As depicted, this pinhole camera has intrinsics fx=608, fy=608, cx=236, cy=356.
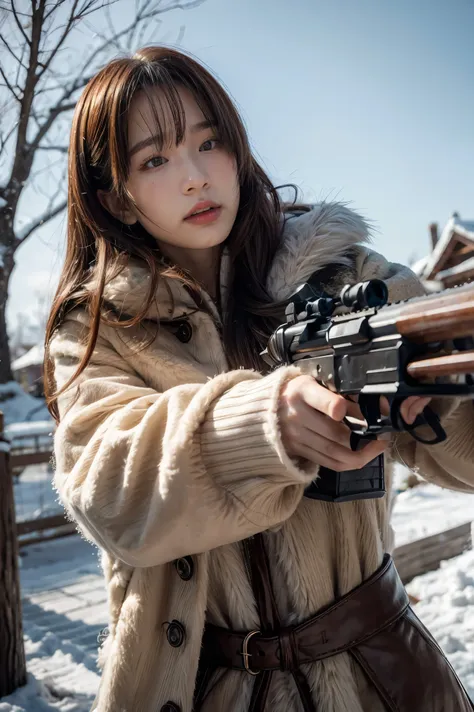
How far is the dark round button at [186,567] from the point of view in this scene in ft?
4.88

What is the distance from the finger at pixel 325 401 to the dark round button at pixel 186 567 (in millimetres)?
561

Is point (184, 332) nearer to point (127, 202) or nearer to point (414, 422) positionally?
point (127, 202)

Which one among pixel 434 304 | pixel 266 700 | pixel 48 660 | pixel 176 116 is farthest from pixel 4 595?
pixel 434 304

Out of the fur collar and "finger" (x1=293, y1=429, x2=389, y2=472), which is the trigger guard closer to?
"finger" (x1=293, y1=429, x2=389, y2=472)

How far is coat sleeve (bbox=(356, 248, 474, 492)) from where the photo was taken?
1.48 meters

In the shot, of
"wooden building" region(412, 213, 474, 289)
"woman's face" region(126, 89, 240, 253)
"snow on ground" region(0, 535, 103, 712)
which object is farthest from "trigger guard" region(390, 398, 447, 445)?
"wooden building" region(412, 213, 474, 289)

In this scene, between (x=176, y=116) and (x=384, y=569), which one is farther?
(x=176, y=116)

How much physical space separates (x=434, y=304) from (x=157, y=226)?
3.36ft

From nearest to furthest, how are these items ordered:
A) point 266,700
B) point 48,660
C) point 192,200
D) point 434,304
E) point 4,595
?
1. point 434,304
2. point 266,700
3. point 192,200
4. point 4,595
5. point 48,660

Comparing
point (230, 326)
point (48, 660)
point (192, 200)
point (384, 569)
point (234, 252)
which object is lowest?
point (48, 660)

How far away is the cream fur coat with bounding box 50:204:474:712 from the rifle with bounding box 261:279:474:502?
0.11 meters

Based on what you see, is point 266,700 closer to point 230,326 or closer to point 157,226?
point 230,326

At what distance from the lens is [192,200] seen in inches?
67.1

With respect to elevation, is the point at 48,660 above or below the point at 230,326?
below
